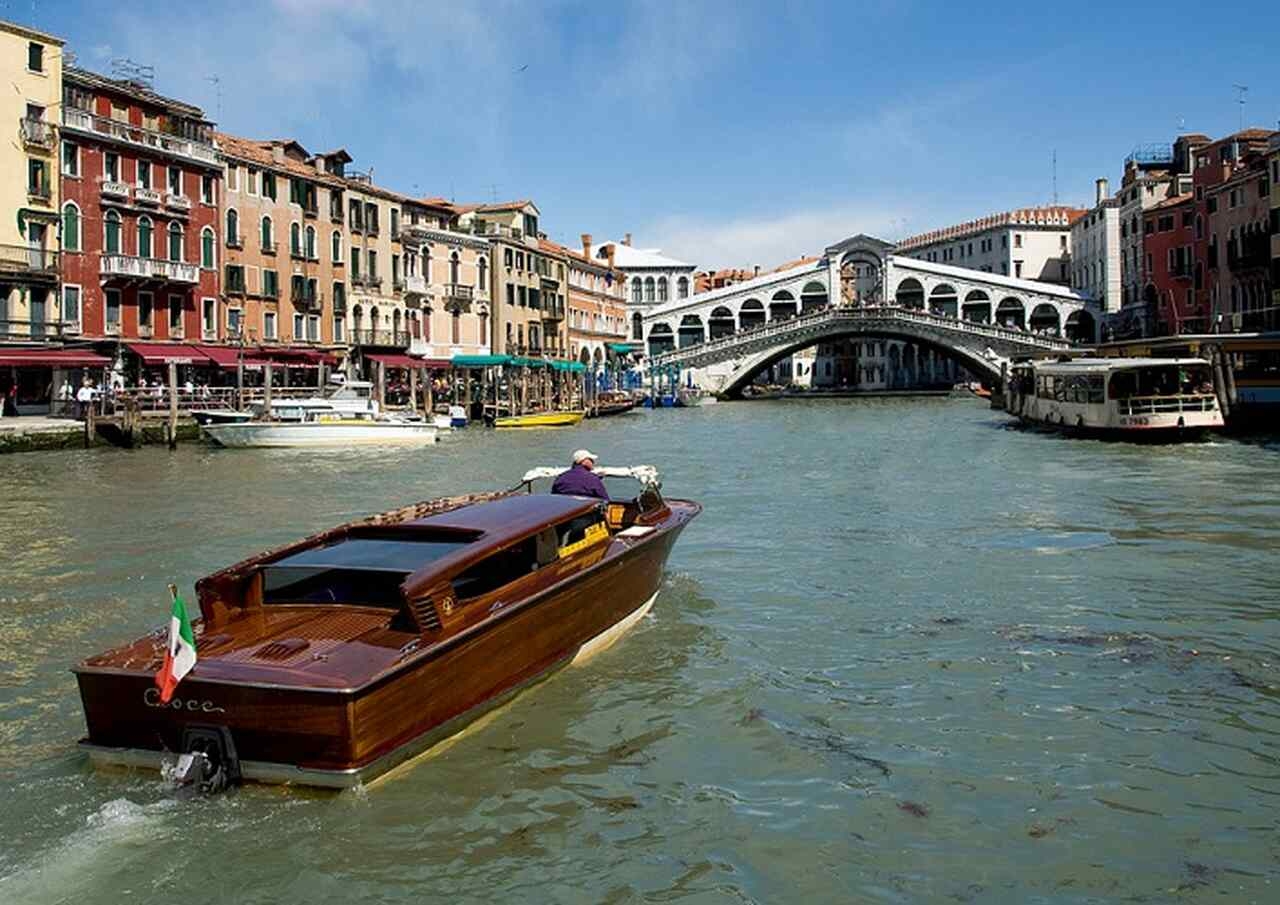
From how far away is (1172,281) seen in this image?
54.5 metres

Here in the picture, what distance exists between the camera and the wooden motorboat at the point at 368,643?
16.7ft

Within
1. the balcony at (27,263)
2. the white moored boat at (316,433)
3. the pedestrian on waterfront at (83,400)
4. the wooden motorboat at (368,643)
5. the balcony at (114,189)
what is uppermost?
the balcony at (114,189)

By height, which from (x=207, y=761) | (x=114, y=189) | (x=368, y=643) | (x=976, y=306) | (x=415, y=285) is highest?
(x=976, y=306)

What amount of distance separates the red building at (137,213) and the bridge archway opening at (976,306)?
49.8 m

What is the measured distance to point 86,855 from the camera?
15.9 ft

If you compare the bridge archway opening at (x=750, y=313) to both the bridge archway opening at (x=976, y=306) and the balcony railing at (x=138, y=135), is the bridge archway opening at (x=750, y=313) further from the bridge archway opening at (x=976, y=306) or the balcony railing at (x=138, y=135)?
the balcony railing at (x=138, y=135)

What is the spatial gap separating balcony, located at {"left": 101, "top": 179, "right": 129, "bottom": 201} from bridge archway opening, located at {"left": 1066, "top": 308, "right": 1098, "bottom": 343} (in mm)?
52415

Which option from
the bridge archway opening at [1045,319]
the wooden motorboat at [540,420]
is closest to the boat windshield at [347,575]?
the wooden motorboat at [540,420]

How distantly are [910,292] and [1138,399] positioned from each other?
171 ft

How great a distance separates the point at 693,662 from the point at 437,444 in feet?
78.9

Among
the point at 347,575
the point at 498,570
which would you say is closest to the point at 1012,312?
the point at 498,570

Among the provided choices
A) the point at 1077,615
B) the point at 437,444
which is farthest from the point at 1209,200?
the point at 1077,615

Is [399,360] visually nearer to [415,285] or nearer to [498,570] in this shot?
[415,285]

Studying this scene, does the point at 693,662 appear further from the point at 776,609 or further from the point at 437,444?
the point at 437,444
